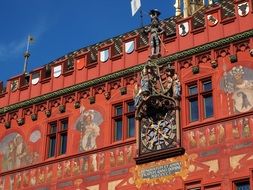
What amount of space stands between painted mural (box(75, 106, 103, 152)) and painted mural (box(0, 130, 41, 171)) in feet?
6.79

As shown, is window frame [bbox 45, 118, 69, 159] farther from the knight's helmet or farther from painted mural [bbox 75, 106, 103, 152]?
the knight's helmet

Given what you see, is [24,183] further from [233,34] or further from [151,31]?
[233,34]

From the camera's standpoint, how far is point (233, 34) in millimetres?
23109

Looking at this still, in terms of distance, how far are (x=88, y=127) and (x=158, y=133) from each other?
3302 millimetres

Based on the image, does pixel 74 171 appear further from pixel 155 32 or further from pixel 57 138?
pixel 155 32

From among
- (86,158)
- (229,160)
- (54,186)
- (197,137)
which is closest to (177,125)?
(197,137)

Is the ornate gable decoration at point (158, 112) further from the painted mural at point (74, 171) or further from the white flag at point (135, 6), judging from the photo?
the white flag at point (135, 6)

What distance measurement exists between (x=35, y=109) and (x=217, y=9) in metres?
8.41

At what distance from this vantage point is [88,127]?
25203 mm

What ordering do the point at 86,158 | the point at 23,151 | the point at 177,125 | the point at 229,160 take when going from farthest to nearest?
the point at 23,151
the point at 86,158
the point at 177,125
the point at 229,160

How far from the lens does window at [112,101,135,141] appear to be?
79.5 ft

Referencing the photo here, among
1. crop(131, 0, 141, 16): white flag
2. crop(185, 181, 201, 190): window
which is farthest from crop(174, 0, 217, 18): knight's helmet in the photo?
crop(185, 181, 201, 190): window

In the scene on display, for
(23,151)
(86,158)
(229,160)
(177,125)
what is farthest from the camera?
(23,151)

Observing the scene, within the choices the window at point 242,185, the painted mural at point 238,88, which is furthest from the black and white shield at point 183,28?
the window at point 242,185
